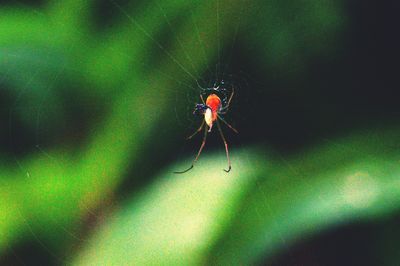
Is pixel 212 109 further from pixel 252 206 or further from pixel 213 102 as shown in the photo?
pixel 252 206

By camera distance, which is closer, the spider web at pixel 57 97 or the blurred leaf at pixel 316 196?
the blurred leaf at pixel 316 196

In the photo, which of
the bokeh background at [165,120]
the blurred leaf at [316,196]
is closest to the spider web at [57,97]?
the bokeh background at [165,120]

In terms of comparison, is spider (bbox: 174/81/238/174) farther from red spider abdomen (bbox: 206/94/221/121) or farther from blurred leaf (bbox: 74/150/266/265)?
blurred leaf (bbox: 74/150/266/265)

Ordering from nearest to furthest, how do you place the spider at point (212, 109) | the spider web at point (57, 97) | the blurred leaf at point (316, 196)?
the blurred leaf at point (316, 196)
the spider web at point (57, 97)
the spider at point (212, 109)

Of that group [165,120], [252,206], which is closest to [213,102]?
[165,120]

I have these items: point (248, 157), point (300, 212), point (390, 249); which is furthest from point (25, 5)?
point (390, 249)

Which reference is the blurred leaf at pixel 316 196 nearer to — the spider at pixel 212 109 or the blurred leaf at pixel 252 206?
the blurred leaf at pixel 252 206

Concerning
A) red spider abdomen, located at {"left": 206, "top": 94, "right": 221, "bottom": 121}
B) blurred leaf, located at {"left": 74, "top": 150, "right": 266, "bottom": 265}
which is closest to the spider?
red spider abdomen, located at {"left": 206, "top": 94, "right": 221, "bottom": 121}

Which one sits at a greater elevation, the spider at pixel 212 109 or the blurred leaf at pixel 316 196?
the spider at pixel 212 109
